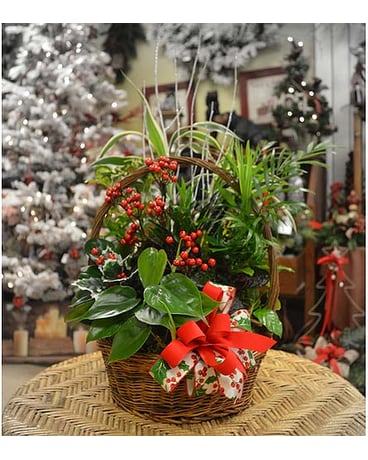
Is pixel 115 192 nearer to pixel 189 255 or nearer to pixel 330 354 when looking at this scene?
pixel 189 255

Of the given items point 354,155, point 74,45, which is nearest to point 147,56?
point 74,45

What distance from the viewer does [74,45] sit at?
9.68ft

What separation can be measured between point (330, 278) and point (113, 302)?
1.86 meters

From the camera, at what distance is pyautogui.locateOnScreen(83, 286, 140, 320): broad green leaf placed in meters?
1.11

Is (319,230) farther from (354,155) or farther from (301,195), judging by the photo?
(354,155)

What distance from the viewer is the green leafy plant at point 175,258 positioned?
110 cm

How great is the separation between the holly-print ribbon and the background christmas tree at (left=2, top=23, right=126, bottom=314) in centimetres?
179

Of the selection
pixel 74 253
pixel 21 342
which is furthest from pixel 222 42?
pixel 21 342

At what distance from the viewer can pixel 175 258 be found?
4.05 ft

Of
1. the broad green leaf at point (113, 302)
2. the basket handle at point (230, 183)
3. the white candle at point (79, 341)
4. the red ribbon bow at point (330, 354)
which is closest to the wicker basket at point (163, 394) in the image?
the basket handle at point (230, 183)

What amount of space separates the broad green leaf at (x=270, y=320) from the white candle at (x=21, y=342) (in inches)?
82.3

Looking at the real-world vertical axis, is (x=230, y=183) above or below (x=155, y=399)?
above

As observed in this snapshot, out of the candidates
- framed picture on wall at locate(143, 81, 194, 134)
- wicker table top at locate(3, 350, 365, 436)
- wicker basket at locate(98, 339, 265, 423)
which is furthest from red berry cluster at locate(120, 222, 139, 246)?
framed picture on wall at locate(143, 81, 194, 134)

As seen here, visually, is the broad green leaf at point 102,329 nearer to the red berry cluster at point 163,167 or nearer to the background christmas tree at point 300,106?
the red berry cluster at point 163,167
